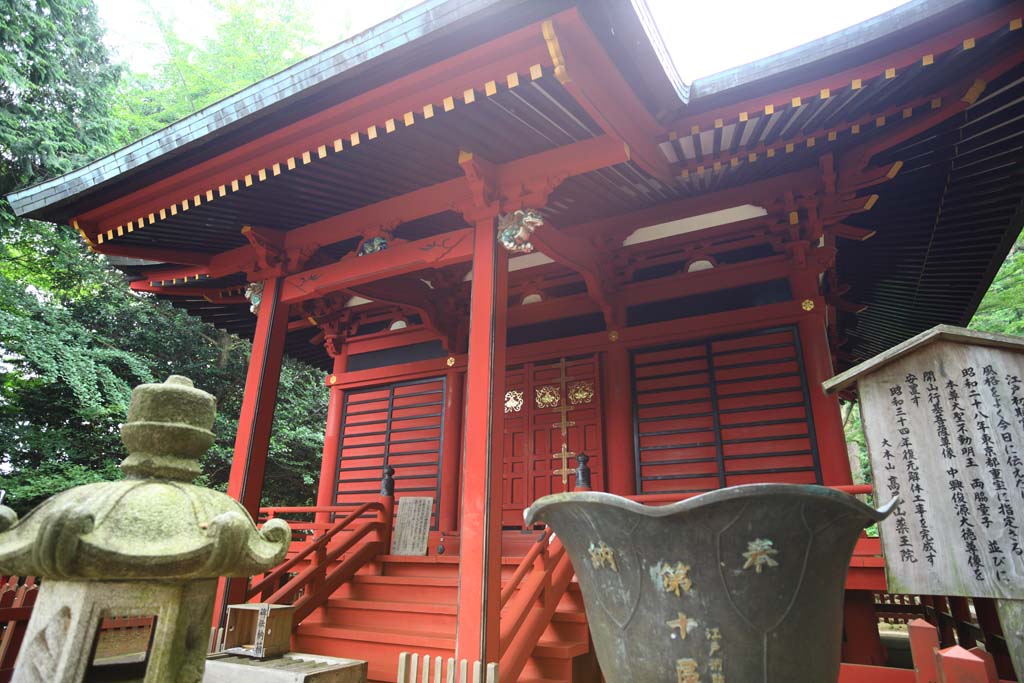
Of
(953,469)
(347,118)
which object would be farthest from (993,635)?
(347,118)

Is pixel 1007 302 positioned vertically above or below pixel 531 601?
above

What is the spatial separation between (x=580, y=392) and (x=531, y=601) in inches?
127

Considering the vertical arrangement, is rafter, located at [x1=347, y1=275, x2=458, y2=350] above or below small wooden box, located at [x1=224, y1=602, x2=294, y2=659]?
above

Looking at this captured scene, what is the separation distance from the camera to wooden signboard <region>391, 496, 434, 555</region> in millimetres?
6859

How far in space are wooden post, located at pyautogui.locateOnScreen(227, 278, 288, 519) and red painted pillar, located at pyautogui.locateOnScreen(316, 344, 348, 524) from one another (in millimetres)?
2590

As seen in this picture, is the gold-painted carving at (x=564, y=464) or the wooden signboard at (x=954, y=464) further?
the gold-painted carving at (x=564, y=464)

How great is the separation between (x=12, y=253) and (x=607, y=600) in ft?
49.1

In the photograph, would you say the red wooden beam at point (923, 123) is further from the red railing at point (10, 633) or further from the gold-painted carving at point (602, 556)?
the red railing at point (10, 633)

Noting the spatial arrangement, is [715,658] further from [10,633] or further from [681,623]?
[10,633]

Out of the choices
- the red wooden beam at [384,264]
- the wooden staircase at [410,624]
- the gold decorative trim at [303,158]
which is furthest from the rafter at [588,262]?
the wooden staircase at [410,624]

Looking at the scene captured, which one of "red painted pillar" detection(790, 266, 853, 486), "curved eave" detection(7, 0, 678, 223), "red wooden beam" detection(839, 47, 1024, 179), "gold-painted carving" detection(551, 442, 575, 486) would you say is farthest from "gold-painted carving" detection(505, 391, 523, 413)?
"red wooden beam" detection(839, 47, 1024, 179)

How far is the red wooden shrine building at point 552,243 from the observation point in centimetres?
394

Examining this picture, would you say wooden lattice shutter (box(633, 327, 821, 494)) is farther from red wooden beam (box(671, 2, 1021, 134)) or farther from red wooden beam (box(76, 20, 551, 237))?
red wooden beam (box(76, 20, 551, 237))

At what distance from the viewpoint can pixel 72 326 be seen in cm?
1225
